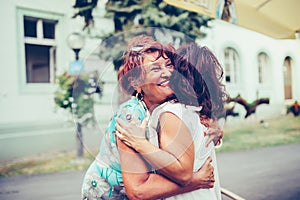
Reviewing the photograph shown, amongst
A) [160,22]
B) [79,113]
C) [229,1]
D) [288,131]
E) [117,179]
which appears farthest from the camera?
[288,131]

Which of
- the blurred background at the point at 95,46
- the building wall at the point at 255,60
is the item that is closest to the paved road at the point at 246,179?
the blurred background at the point at 95,46

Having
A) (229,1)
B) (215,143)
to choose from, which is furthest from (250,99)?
(215,143)

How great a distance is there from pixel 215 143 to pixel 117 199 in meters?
0.34

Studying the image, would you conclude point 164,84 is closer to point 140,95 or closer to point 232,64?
point 140,95

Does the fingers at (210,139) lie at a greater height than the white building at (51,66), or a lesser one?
lesser

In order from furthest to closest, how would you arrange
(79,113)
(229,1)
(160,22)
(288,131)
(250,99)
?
(288,131) < (250,99) < (160,22) < (229,1) < (79,113)

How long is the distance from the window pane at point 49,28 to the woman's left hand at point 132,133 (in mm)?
1010

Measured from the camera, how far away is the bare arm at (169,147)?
2.74 ft

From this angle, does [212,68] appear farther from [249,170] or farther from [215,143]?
[249,170]

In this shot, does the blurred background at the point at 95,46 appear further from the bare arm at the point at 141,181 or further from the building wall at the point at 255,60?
the bare arm at the point at 141,181

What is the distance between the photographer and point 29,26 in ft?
5.32

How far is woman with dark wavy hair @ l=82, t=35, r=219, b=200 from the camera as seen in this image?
85 cm

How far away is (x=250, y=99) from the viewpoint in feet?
5.31

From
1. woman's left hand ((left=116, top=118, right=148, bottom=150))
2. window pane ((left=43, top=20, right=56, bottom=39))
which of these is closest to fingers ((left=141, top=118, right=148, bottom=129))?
woman's left hand ((left=116, top=118, right=148, bottom=150))
